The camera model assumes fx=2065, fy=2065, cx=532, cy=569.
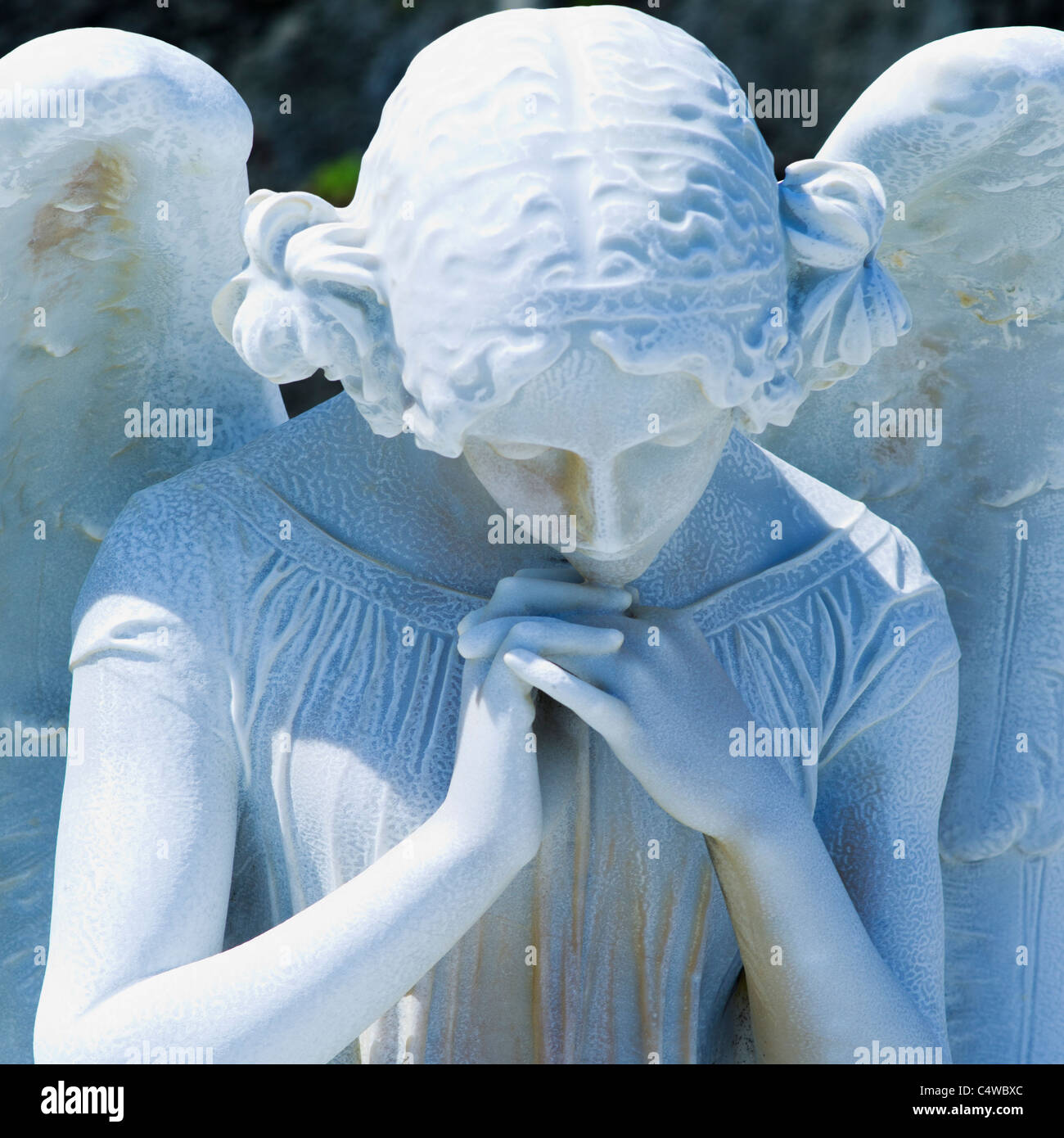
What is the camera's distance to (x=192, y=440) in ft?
7.45

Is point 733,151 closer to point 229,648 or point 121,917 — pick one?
point 229,648

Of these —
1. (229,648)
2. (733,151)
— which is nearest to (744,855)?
(229,648)

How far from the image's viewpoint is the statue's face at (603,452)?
161 centimetres

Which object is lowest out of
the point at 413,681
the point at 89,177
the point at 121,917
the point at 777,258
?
the point at 121,917

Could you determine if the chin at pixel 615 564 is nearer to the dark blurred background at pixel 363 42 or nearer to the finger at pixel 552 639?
the finger at pixel 552 639

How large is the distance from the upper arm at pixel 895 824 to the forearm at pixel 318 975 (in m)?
0.43

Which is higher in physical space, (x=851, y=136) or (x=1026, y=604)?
(x=851, y=136)

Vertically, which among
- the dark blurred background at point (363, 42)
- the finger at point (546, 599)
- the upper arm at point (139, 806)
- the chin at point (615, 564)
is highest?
the dark blurred background at point (363, 42)

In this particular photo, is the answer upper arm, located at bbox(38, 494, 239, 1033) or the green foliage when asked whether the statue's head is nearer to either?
upper arm, located at bbox(38, 494, 239, 1033)

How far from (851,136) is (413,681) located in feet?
2.32

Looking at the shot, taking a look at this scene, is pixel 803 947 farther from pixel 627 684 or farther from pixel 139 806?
pixel 139 806

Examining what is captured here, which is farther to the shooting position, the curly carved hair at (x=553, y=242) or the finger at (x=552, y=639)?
the finger at (x=552, y=639)

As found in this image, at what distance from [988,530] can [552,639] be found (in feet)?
2.63

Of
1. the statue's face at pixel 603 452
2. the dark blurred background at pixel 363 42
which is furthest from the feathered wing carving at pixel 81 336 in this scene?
the dark blurred background at pixel 363 42
